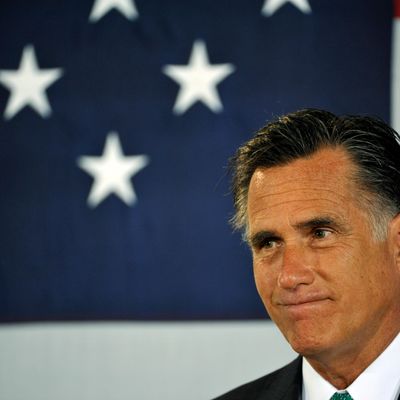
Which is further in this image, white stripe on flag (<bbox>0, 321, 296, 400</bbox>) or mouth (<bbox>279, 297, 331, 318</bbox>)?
white stripe on flag (<bbox>0, 321, 296, 400</bbox>)

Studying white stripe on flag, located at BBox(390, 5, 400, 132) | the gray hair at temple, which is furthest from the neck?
white stripe on flag, located at BBox(390, 5, 400, 132)

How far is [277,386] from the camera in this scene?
234 cm

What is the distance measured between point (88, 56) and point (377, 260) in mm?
1449

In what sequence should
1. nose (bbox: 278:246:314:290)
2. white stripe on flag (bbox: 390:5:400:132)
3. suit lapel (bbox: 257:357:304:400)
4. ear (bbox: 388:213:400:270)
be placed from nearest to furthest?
1. nose (bbox: 278:246:314:290)
2. ear (bbox: 388:213:400:270)
3. suit lapel (bbox: 257:357:304:400)
4. white stripe on flag (bbox: 390:5:400:132)

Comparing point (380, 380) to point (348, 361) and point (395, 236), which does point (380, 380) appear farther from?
point (395, 236)

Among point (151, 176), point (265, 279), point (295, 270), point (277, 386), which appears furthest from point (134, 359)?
point (295, 270)

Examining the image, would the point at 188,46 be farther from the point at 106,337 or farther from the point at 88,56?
the point at 106,337

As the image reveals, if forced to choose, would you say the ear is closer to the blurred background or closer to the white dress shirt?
the white dress shirt

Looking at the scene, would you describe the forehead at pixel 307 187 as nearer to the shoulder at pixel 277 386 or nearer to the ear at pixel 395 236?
the ear at pixel 395 236

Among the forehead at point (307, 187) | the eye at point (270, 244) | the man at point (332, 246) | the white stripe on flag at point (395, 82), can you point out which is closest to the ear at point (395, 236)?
the man at point (332, 246)

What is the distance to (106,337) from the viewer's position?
308 centimetres

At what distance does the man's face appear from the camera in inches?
81.4

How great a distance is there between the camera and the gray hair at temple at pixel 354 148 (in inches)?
84.8

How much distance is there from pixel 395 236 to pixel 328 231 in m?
0.17
